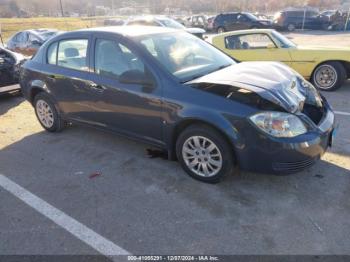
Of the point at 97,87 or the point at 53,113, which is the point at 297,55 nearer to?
the point at 97,87

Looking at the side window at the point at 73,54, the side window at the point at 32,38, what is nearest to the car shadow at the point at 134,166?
the side window at the point at 73,54

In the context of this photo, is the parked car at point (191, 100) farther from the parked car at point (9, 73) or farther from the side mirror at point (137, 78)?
the parked car at point (9, 73)

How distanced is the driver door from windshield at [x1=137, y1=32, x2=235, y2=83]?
319cm

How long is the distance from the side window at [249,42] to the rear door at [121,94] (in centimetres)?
433

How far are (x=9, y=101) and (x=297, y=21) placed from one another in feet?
72.9

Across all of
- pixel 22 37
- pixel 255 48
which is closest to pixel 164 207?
pixel 255 48

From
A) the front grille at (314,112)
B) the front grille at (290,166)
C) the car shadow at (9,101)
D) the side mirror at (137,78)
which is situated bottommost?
the car shadow at (9,101)

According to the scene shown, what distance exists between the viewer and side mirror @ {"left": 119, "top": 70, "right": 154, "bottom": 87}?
363 cm

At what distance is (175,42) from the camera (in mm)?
4207

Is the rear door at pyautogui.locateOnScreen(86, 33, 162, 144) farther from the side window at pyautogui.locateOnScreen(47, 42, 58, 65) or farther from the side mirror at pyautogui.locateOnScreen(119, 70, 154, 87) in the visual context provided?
the side window at pyautogui.locateOnScreen(47, 42, 58, 65)

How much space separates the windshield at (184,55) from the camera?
12.2 ft

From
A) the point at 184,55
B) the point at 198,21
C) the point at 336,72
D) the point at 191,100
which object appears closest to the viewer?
the point at 191,100

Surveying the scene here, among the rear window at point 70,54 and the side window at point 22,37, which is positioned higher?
the rear window at point 70,54

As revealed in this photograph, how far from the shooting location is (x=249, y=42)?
7613mm
